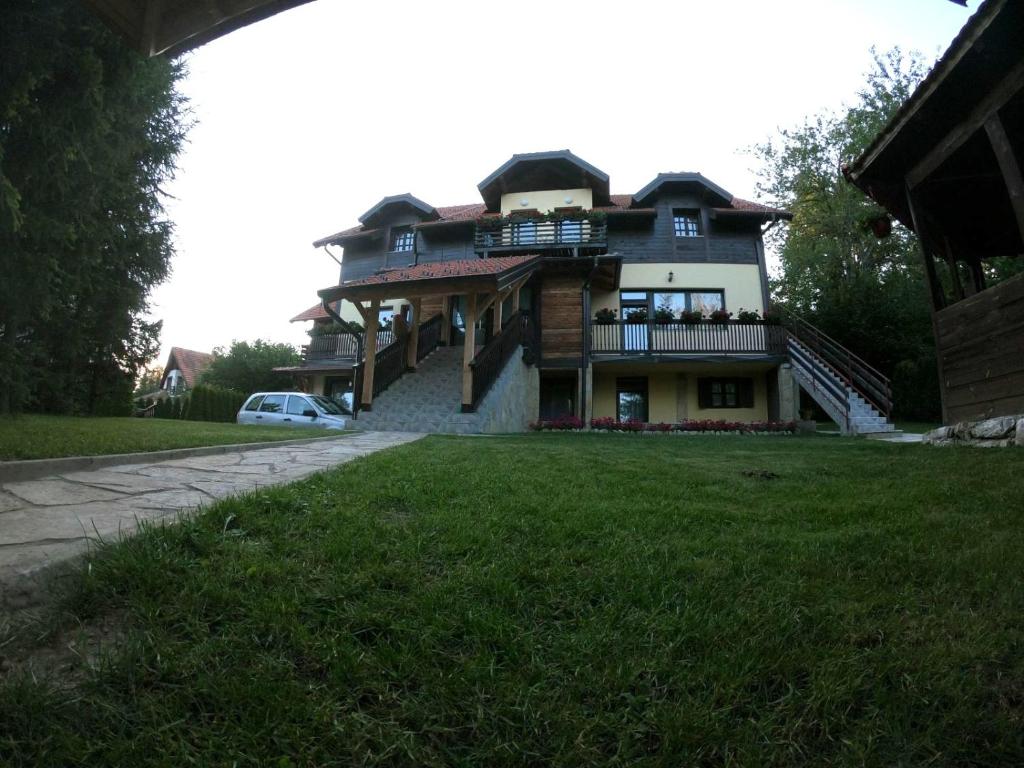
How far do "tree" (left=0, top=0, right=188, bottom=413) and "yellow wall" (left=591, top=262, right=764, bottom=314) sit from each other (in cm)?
1355

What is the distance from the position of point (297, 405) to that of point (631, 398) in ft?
35.8

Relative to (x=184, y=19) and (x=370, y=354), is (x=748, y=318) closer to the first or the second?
(x=370, y=354)

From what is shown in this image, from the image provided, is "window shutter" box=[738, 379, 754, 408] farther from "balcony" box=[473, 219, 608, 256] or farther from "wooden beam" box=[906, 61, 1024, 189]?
"wooden beam" box=[906, 61, 1024, 189]

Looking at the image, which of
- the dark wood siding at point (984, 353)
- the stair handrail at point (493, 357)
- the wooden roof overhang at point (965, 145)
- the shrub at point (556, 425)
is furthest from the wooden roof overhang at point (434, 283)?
the dark wood siding at point (984, 353)

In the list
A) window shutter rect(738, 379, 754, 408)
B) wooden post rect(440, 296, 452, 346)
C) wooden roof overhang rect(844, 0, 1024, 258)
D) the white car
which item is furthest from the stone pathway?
window shutter rect(738, 379, 754, 408)

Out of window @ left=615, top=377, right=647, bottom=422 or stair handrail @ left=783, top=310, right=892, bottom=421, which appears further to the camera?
window @ left=615, top=377, right=647, bottom=422

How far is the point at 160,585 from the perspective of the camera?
1.83 meters

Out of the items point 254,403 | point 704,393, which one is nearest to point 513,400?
point 254,403

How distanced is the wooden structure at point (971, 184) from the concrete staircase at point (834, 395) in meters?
4.00

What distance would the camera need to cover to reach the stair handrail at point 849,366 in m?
12.5

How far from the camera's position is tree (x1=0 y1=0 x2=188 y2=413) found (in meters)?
4.86

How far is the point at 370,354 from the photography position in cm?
1241

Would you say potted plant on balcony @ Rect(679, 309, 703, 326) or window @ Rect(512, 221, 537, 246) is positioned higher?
window @ Rect(512, 221, 537, 246)

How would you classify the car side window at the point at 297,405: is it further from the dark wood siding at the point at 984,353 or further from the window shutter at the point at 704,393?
the dark wood siding at the point at 984,353
